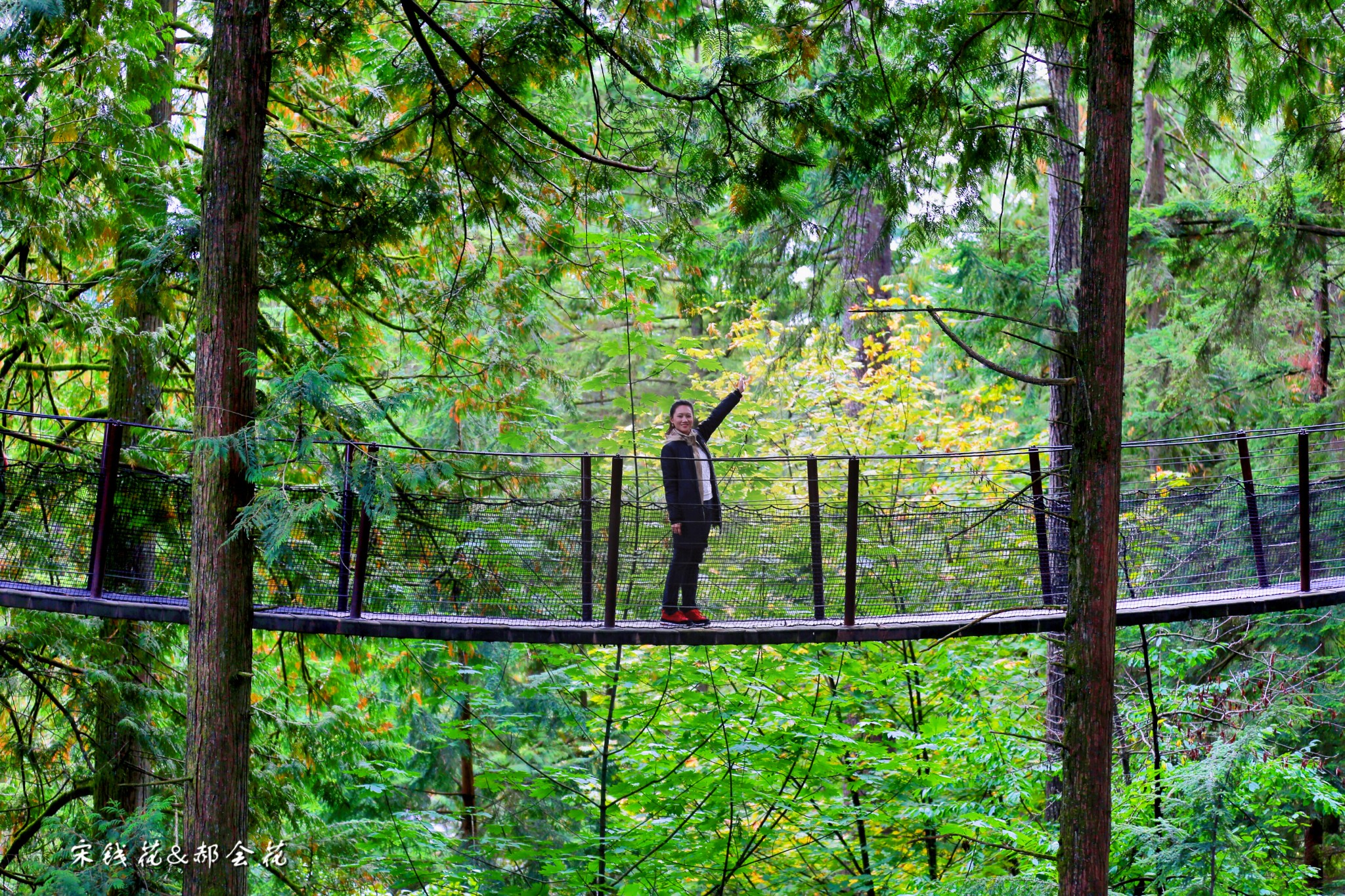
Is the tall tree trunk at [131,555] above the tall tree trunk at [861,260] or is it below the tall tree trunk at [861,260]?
below

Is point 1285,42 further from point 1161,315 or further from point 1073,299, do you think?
point 1161,315

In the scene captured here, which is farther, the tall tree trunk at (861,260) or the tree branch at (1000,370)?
the tall tree trunk at (861,260)

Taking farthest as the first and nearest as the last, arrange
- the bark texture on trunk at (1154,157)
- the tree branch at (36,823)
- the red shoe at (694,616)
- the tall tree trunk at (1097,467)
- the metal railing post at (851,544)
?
the bark texture on trunk at (1154,157), the tree branch at (36,823), the red shoe at (694,616), the metal railing post at (851,544), the tall tree trunk at (1097,467)

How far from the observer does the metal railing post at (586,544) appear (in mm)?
4859

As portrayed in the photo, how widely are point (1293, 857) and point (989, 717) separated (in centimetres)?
528

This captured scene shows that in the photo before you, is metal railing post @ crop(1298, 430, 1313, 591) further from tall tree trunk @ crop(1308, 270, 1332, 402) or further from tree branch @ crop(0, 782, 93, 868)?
tree branch @ crop(0, 782, 93, 868)

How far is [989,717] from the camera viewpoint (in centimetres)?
608

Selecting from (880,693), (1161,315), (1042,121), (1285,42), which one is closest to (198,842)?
(880,693)

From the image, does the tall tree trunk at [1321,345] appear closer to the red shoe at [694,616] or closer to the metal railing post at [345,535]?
the red shoe at [694,616]

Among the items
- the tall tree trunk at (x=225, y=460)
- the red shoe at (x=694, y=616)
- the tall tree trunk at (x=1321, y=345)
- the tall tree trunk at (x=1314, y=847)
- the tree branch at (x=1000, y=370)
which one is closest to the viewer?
the tree branch at (x=1000, y=370)

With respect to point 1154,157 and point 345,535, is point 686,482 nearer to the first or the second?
point 345,535

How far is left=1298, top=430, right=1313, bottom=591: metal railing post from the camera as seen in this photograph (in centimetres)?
512

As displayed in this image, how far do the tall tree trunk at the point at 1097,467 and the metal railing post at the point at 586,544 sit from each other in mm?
2090

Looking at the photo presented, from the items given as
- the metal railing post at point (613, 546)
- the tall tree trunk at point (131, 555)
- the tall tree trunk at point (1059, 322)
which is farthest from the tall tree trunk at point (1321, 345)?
the tall tree trunk at point (131, 555)
